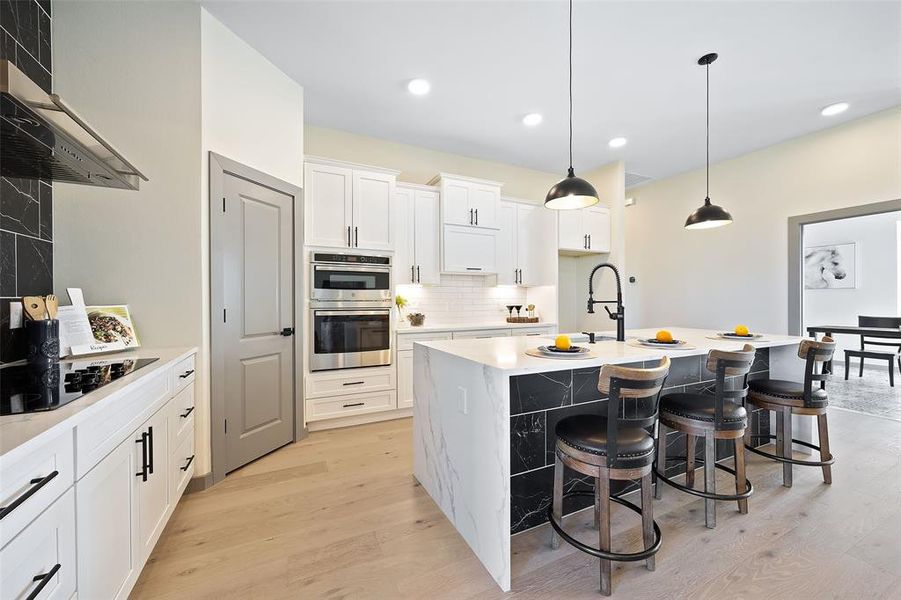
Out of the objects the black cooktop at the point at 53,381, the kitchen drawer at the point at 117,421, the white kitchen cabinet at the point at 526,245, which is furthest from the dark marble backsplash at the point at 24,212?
the white kitchen cabinet at the point at 526,245

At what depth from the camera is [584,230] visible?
17.0ft

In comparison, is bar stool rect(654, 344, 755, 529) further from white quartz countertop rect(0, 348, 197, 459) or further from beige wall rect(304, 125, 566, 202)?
beige wall rect(304, 125, 566, 202)

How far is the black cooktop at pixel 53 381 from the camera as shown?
111 centimetres

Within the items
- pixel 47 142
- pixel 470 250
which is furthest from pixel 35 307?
pixel 470 250

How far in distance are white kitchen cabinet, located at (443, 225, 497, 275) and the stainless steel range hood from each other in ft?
9.44

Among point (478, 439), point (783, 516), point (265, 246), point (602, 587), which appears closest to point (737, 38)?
point (783, 516)

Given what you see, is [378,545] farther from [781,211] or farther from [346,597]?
[781,211]

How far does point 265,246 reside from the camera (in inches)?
116

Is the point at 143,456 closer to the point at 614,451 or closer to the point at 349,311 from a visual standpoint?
the point at 614,451

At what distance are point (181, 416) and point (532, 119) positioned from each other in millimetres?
3983

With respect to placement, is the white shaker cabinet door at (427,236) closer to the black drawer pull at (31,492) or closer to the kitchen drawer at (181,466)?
the kitchen drawer at (181,466)

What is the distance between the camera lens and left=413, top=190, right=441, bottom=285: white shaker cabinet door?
4.19 m

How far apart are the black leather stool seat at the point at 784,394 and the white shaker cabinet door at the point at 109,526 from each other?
3.54 metres

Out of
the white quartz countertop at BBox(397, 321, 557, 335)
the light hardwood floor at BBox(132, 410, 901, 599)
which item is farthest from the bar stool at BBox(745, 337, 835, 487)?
the white quartz countertop at BBox(397, 321, 557, 335)
